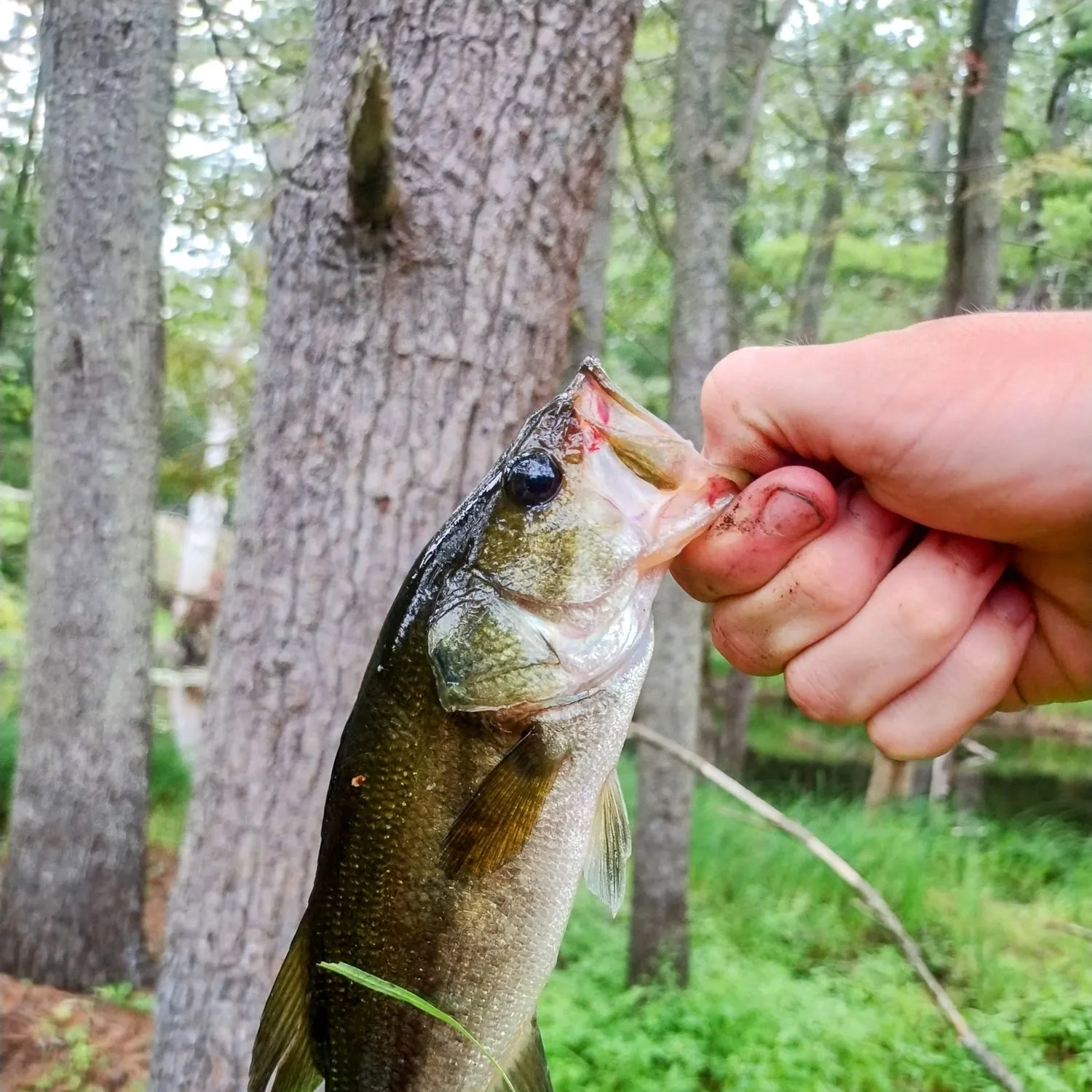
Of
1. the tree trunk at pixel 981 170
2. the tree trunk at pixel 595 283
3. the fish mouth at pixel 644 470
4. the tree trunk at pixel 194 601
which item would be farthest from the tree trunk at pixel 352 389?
the tree trunk at pixel 194 601

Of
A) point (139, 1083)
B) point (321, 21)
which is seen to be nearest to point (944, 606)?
point (321, 21)

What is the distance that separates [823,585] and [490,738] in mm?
569

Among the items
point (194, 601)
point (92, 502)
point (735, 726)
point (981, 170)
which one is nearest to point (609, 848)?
point (92, 502)

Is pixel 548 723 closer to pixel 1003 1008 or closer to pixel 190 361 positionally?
pixel 1003 1008

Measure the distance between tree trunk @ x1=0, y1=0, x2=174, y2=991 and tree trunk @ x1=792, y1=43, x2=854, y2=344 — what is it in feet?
22.0

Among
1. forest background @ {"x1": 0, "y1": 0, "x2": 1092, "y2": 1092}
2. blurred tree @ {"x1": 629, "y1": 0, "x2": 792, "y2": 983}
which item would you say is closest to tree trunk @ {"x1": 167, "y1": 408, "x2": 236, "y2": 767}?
forest background @ {"x1": 0, "y1": 0, "x2": 1092, "y2": 1092}

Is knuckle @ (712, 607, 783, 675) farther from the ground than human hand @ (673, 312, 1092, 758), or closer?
closer

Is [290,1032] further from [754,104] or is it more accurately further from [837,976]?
[754,104]

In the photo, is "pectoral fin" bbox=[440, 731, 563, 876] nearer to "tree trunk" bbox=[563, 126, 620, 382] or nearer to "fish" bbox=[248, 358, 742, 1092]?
"fish" bbox=[248, 358, 742, 1092]

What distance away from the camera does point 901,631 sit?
4.70 feet

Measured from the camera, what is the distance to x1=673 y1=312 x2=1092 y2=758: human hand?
1.27 meters

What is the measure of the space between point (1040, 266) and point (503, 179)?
360 inches

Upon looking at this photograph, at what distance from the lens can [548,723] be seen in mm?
1294

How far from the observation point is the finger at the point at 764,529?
4.40 ft
